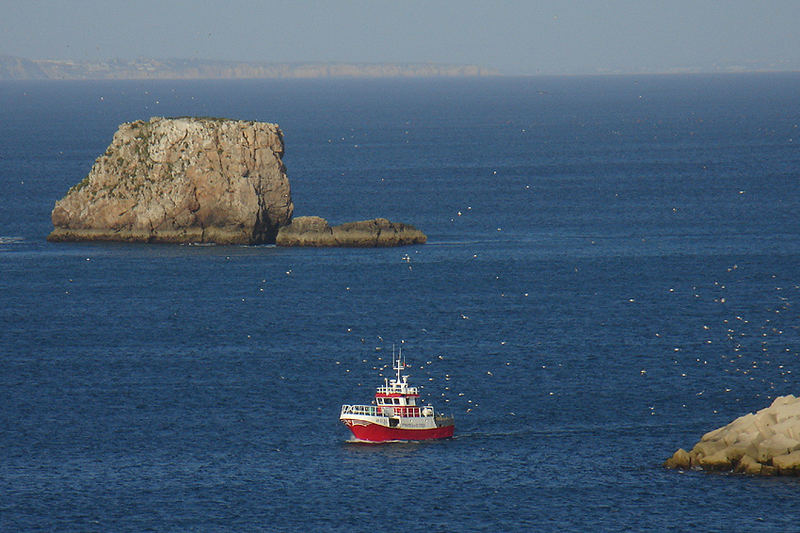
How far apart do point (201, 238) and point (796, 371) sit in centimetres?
7369

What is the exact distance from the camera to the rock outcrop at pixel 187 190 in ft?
474

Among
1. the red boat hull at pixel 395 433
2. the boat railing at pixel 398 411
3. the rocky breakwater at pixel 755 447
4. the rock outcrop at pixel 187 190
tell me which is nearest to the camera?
the rocky breakwater at pixel 755 447

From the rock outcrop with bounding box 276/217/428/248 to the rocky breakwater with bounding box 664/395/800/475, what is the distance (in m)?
74.7

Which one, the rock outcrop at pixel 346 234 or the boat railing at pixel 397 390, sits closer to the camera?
the boat railing at pixel 397 390

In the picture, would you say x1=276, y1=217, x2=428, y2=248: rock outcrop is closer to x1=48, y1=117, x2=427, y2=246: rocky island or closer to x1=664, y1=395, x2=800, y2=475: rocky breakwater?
x1=48, y1=117, x2=427, y2=246: rocky island

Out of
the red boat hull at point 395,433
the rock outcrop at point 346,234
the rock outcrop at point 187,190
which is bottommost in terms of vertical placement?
the red boat hull at point 395,433

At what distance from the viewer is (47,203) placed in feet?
591

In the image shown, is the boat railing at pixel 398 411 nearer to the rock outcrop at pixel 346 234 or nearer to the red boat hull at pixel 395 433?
the red boat hull at pixel 395 433

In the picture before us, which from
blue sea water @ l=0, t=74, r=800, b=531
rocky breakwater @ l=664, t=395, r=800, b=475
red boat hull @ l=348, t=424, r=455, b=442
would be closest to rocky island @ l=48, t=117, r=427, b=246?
blue sea water @ l=0, t=74, r=800, b=531

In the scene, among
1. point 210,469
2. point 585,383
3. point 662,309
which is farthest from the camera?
point 662,309

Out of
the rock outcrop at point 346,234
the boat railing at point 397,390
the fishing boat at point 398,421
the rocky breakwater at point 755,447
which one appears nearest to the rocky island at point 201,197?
the rock outcrop at point 346,234

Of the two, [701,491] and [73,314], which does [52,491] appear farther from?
[73,314]

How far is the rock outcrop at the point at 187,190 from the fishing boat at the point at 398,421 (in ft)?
219

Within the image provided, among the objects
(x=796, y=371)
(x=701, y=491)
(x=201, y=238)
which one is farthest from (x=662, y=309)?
(x=201, y=238)
